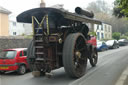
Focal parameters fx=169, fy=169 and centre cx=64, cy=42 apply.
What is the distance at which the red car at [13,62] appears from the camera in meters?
8.94

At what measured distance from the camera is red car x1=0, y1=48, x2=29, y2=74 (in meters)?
8.94

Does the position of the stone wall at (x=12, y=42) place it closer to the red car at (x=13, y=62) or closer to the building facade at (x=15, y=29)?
the red car at (x=13, y=62)

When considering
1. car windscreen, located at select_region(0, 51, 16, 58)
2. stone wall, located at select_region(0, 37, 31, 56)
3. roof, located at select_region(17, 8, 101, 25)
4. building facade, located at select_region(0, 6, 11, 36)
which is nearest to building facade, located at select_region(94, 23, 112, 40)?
building facade, located at select_region(0, 6, 11, 36)

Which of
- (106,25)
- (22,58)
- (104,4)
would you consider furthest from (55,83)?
(104,4)

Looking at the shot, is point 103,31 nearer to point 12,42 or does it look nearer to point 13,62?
point 12,42

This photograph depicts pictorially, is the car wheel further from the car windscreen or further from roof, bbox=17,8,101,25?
roof, bbox=17,8,101,25

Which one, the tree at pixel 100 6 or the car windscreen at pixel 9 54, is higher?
the tree at pixel 100 6

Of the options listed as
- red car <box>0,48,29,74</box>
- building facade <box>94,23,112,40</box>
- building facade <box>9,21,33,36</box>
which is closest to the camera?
red car <box>0,48,29,74</box>

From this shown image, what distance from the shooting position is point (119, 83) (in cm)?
621

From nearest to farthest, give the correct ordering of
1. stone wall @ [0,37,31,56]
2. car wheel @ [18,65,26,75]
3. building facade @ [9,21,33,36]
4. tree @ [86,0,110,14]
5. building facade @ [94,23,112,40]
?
car wheel @ [18,65,26,75]
stone wall @ [0,37,31,56]
building facade @ [9,21,33,36]
building facade @ [94,23,112,40]
tree @ [86,0,110,14]

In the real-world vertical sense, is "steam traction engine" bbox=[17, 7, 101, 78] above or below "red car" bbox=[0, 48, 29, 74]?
above

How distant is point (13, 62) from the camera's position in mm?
8961

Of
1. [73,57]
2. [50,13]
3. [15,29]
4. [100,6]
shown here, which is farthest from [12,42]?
[100,6]

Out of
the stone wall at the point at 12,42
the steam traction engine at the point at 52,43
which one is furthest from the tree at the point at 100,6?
the steam traction engine at the point at 52,43
